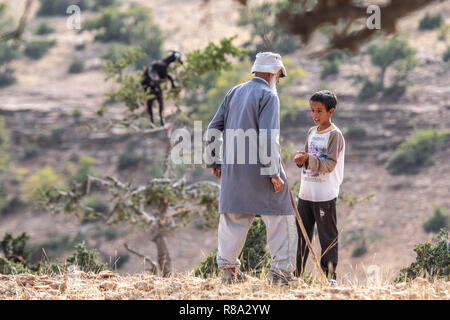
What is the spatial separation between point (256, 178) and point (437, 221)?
52.7 ft

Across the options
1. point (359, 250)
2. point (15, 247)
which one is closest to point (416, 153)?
point (359, 250)

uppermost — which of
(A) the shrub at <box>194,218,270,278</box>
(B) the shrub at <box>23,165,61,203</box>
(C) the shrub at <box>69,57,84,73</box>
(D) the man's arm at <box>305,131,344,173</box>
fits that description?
(C) the shrub at <box>69,57,84,73</box>

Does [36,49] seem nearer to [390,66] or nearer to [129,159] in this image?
[129,159]

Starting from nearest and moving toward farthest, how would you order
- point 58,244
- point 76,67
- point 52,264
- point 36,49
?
1. point 52,264
2. point 58,244
3. point 76,67
4. point 36,49

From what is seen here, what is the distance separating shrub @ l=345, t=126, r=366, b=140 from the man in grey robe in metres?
20.7

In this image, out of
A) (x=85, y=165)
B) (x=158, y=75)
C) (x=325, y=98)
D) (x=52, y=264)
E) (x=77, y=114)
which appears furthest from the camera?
(x=77, y=114)

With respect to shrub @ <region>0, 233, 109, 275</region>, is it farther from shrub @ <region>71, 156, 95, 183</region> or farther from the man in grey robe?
shrub @ <region>71, 156, 95, 183</region>

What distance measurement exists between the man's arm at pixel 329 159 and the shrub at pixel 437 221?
1548cm

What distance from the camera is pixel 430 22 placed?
95.7ft

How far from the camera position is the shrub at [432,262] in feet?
14.1

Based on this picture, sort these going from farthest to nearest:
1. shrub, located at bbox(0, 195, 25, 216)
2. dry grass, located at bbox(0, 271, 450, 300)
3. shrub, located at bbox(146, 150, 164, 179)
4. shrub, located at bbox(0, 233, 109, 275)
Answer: shrub, located at bbox(0, 195, 25, 216) < shrub, located at bbox(146, 150, 164, 179) < shrub, located at bbox(0, 233, 109, 275) < dry grass, located at bbox(0, 271, 450, 300)

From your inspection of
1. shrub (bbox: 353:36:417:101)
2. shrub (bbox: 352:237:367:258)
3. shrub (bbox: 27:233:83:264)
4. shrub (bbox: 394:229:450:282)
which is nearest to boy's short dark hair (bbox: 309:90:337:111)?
shrub (bbox: 394:229:450:282)

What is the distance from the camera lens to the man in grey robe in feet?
12.0
